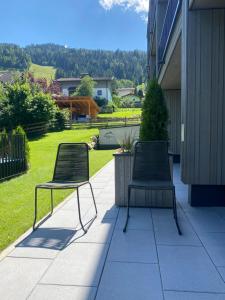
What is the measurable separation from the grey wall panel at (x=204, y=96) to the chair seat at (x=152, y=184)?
0.62m

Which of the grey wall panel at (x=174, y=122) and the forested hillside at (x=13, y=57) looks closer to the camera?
the grey wall panel at (x=174, y=122)

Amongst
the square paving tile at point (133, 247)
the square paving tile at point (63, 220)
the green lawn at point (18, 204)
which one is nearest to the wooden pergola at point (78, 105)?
the green lawn at point (18, 204)

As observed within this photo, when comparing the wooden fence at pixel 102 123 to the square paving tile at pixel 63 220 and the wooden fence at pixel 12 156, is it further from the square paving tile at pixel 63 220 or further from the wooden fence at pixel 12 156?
the square paving tile at pixel 63 220

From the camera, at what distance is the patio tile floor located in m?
2.26

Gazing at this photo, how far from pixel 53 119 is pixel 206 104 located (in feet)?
68.4

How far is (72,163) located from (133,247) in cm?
163

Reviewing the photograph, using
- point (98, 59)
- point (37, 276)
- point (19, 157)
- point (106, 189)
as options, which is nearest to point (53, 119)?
point (19, 157)

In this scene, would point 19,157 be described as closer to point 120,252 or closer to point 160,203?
point 160,203

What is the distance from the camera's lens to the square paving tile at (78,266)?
242 cm

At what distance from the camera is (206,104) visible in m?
4.12

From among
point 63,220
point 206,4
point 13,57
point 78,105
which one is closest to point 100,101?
point 78,105

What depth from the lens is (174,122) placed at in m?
9.35

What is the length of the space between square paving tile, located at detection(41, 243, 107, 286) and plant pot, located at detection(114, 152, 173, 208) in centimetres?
156

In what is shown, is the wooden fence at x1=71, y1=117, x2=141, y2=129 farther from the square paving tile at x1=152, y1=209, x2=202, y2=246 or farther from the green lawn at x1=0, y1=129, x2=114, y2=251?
the square paving tile at x1=152, y1=209, x2=202, y2=246
